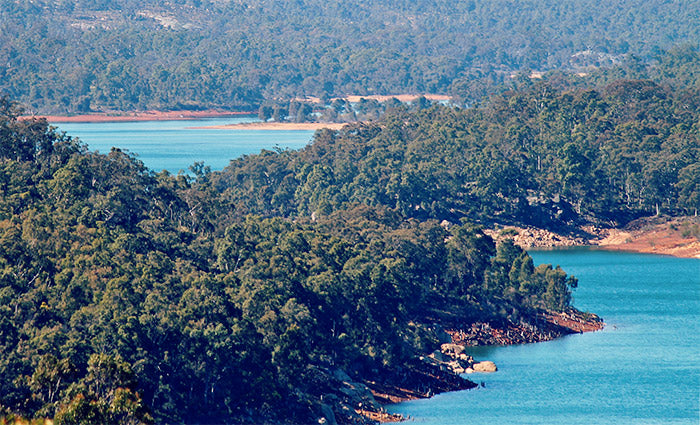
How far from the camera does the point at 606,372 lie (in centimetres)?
6266

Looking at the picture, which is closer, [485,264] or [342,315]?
[342,315]

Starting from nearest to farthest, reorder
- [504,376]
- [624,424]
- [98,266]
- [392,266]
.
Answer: [624,424] → [98,266] → [504,376] → [392,266]

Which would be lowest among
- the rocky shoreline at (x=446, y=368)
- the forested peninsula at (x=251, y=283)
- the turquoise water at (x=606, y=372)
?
the rocky shoreline at (x=446, y=368)

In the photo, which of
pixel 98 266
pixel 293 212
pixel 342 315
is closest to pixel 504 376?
pixel 342 315

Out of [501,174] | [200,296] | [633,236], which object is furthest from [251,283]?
[633,236]

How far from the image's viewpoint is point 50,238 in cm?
5925

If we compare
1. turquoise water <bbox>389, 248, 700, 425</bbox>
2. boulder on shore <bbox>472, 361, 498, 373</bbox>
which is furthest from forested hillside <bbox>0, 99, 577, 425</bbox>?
turquoise water <bbox>389, 248, 700, 425</bbox>

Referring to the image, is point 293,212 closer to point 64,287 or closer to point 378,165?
point 378,165

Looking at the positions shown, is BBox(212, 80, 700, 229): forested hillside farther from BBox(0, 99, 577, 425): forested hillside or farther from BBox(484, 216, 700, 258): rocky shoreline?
BBox(0, 99, 577, 425): forested hillside

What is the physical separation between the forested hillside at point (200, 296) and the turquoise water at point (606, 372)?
4.23 meters

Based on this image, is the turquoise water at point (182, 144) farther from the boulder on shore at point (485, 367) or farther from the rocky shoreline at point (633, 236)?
the boulder on shore at point (485, 367)

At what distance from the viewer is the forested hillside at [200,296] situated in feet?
160

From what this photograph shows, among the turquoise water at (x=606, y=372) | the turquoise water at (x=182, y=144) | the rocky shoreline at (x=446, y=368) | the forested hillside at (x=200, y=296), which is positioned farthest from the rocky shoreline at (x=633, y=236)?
the turquoise water at (x=182, y=144)

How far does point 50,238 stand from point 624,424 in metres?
29.2
